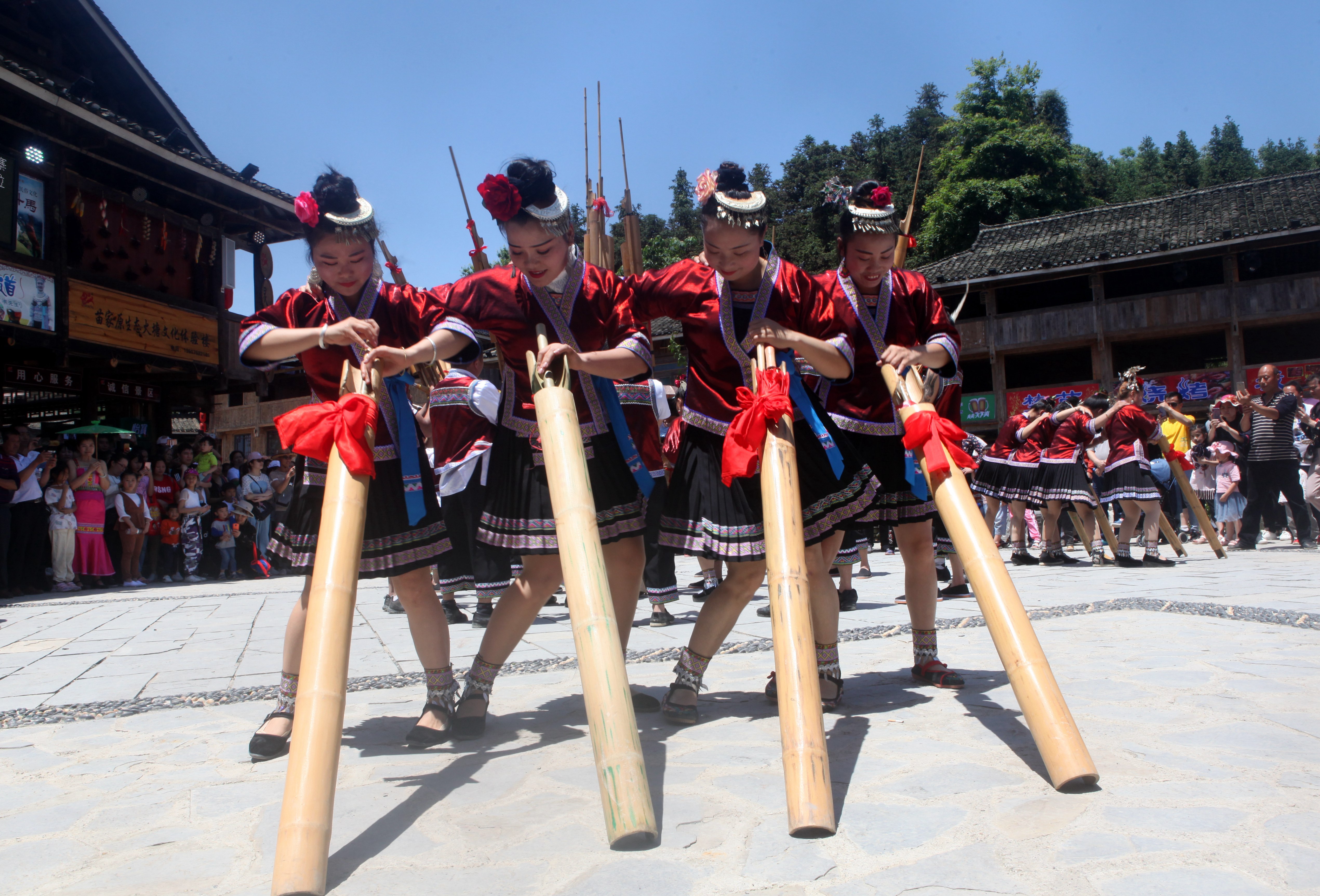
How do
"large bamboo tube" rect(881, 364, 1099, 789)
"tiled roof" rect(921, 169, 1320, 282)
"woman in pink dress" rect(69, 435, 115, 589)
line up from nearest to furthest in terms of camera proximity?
"large bamboo tube" rect(881, 364, 1099, 789) → "woman in pink dress" rect(69, 435, 115, 589) → "tiled roof" rect(921, 169, 1320, 282)

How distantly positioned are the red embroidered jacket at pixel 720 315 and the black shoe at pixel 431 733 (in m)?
1.24

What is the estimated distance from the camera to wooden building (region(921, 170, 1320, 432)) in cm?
2261

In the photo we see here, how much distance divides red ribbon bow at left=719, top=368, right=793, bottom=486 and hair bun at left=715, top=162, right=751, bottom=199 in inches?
28.8

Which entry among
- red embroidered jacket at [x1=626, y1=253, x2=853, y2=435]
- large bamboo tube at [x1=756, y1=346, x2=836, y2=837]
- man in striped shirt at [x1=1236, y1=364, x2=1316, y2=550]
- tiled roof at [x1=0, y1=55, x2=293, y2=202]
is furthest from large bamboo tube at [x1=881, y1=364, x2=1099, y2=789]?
tiled roof at [x1=0, y1=55, x2=293, y2=202]

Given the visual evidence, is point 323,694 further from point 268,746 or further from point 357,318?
point 357,318

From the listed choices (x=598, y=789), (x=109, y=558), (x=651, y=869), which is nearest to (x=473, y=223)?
(x=598, y=789)

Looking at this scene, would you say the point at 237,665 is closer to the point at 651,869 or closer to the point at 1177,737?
the point at 651,869

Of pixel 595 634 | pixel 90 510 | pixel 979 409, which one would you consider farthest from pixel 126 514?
pixel 979 409

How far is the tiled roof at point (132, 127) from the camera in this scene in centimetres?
1012

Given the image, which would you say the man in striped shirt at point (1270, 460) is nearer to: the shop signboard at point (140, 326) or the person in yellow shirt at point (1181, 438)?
the person in yellow shirt at point (1181, 438)

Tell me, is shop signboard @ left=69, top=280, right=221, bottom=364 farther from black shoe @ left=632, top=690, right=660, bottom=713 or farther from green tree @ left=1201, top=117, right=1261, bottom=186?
green tree @ left=1201, top=117, right=1261, bottom=186

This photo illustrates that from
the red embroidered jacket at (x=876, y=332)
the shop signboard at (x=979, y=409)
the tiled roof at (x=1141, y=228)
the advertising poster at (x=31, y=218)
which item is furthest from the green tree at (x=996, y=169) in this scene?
the red embroidered jacket at (x=876, y=332)

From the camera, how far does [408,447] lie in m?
2.90

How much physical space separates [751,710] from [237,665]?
2.79m
